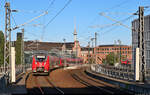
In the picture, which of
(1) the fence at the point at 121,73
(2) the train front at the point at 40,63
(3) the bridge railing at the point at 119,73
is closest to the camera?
(1) the fence at the point at 121,73

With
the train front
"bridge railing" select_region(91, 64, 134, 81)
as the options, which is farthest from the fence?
the train front

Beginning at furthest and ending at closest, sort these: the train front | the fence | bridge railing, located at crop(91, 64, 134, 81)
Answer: the train front
bridge railing, located at crop(91, 64, 134, 81)
the fence

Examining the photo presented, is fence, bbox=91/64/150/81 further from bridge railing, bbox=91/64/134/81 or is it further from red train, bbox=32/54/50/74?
red train, bbox=32/54/50/74

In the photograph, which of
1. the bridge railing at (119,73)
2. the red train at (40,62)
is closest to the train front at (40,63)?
the red train at (40,62)

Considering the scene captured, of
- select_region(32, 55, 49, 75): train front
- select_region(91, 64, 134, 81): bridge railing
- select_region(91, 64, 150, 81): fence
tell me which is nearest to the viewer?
select_region(91, 64, 150, 81): fence

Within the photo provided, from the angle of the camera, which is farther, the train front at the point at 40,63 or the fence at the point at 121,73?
the train front at the point at 40,63

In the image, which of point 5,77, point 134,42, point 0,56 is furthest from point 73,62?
point 5,77

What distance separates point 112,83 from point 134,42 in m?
28.6

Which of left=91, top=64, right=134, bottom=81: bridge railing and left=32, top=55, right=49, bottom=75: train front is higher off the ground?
left=32, top=55, right=49, bottom=75: train front

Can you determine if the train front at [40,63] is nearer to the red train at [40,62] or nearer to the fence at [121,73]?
the red train at [40,62]

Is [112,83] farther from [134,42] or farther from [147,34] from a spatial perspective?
[134,42]

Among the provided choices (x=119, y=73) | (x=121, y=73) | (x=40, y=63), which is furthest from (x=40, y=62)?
(x=121, y=73)

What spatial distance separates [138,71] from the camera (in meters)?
24.4

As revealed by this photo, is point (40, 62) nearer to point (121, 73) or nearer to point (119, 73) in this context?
point (119, 73)
